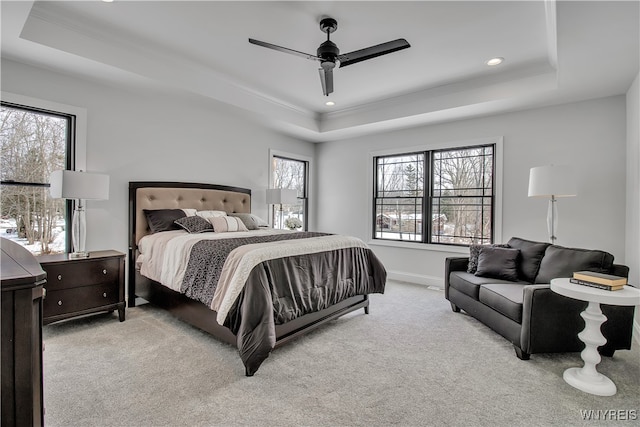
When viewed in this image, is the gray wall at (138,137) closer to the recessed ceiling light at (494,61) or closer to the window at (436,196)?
the window at (436,196)

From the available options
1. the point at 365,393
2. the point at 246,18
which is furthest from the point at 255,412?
the point at 246,18

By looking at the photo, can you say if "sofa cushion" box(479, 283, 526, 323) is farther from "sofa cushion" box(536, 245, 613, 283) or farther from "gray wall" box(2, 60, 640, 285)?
"gray wall" box(2, 60, 640, 285)

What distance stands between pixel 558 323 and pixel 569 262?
2.17 feet

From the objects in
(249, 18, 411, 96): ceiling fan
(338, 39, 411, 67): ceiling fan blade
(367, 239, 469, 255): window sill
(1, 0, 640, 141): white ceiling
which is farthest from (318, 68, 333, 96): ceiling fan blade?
(367, 239, 469, 255): window sill

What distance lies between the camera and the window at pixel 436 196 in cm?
454

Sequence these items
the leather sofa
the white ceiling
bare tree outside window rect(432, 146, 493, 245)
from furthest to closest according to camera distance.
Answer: bare tree outside window rect(432, 146, 493, 245) < the white ceiling < the leather sofa

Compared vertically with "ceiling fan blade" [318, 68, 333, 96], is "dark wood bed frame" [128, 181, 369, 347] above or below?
below

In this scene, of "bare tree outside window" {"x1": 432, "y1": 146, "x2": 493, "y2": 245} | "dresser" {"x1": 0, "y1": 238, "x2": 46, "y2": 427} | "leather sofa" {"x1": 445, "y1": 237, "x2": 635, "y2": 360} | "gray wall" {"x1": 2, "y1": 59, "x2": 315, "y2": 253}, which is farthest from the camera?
"bare tree outside window" {"x1": 432, "y1": 146, "x2": 493, "y2": 245}

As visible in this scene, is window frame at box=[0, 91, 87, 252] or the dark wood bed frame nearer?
the dark wood bed frame

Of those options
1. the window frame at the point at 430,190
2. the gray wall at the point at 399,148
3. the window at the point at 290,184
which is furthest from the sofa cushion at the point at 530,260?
the window at the point at 290,184

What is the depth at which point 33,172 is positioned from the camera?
312 cm

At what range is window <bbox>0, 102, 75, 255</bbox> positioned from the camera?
9.80 feet

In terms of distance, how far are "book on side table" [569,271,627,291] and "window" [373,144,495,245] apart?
2.26m

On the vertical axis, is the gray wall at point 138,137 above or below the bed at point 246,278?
above
